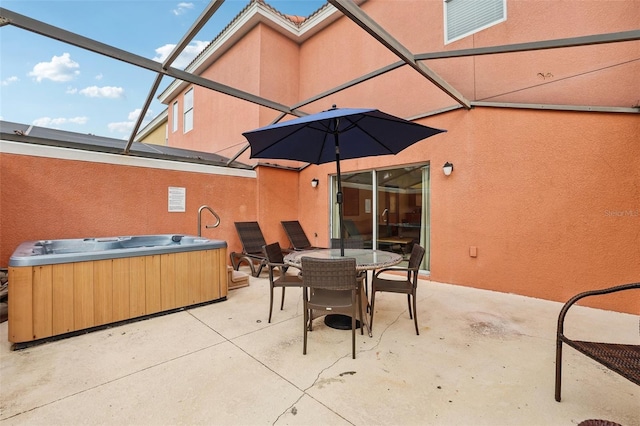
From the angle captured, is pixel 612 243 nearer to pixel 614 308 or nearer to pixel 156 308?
pixel 614 308

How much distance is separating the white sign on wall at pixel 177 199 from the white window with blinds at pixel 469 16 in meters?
5.80

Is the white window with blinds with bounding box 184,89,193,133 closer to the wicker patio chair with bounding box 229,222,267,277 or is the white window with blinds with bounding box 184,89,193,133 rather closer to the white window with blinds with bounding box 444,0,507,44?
the wicker patio chair with bounding box 229,222,267,277

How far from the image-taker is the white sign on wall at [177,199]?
5426 mm

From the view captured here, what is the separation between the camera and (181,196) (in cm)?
557

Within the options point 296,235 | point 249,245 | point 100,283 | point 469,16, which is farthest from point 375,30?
point 296,235

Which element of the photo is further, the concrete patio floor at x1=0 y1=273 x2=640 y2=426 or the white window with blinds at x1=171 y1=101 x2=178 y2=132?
the white window with blinds at x1=171 y1=101 x2=178 y2=132

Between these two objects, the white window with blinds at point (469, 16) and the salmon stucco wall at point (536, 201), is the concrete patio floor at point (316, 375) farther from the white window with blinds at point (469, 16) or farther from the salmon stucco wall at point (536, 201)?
the white window with blinds at point (469, 16)

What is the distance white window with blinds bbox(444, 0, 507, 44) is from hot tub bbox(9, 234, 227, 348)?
5.41 m

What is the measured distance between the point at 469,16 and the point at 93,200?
7.09 meters

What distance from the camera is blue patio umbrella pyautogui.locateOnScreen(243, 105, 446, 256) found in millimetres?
3002

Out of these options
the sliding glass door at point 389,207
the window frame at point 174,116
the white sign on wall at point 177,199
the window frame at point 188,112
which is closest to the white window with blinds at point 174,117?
the window frame at point 174,116

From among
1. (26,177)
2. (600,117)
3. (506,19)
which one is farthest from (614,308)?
(26,177)

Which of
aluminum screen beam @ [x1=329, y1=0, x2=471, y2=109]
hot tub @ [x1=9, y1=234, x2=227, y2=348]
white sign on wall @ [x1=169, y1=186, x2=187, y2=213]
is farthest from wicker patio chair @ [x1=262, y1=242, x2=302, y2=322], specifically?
white sign on wall @ [x1=169, y1=186, x2=187, y2=213]

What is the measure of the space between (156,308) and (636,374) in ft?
13.6
